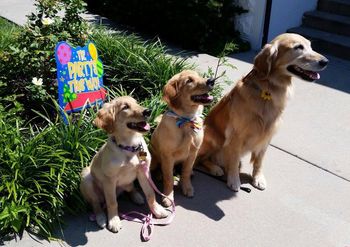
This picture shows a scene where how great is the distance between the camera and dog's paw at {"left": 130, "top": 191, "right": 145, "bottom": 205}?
3789 millimetres

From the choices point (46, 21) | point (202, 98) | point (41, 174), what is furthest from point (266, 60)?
point (46, 21)

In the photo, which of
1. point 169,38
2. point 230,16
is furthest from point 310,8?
point 169,38

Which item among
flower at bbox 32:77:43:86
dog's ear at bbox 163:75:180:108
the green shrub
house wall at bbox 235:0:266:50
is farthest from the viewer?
house wall at bbox 235:0:266:50

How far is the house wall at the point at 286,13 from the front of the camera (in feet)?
25.2

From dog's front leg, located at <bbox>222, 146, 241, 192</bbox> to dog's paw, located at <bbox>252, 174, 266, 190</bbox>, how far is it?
178mm

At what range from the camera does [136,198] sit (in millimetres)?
3795

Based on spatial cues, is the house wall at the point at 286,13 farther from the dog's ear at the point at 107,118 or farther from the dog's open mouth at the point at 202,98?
the dog's ear at the point at 107,118

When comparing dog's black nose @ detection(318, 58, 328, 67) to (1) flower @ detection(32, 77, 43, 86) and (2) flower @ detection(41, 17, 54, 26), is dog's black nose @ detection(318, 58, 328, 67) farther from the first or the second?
(2) flower @ detection(41, 17, 54, 26)

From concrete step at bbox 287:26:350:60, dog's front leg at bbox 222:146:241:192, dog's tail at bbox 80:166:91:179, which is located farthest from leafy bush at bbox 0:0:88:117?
concrete step at bbox 287:26:350:60

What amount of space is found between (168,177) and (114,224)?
62cm

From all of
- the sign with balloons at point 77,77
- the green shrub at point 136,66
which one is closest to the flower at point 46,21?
the sign with balloons at point 77,77

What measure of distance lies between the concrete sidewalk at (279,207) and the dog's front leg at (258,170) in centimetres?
7

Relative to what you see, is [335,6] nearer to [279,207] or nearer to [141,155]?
[279,207]

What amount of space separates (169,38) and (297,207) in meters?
4.91
